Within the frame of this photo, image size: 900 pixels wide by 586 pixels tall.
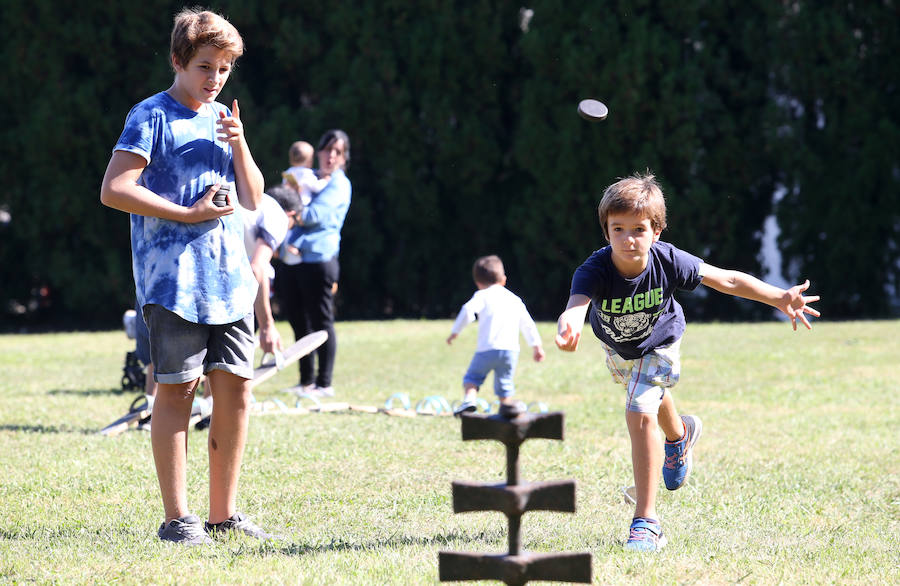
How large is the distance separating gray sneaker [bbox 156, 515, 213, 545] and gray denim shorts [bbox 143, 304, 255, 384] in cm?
55

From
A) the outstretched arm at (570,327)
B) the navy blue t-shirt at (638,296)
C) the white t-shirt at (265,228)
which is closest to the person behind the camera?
the outstretched arm at (570,327)

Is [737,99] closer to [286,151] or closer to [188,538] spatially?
[286,151]

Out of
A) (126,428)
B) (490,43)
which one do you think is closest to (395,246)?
(490,43)

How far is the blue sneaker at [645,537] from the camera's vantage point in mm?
3988

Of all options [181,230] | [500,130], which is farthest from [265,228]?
[500,130]

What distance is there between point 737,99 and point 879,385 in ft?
28.7

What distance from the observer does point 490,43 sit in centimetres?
1802

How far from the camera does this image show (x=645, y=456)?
421 cm

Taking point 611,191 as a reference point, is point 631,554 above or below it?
below

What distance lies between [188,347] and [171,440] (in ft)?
1.20

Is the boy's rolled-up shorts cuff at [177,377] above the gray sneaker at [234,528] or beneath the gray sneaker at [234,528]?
above

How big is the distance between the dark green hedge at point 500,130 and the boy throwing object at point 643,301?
1290cm

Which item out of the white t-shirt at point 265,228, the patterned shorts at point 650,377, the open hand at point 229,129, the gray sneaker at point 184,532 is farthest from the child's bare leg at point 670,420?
the white t-shirt at point 265,228

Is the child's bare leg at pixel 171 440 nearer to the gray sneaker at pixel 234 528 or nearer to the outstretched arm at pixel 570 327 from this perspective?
the gray sneaker at pixel 234 528
